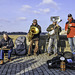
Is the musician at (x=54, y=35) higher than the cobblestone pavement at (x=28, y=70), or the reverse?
the musician at (x=54, y=35)

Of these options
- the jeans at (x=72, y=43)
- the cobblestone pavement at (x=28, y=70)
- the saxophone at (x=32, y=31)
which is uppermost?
the saxophone at (x=32, y=31)

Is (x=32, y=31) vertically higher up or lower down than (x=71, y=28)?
lower down

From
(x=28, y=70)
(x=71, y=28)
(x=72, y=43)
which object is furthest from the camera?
(x=72, y=43)

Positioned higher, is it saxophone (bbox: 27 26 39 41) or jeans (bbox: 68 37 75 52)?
saxophone (bbox: 27 26 39 41)

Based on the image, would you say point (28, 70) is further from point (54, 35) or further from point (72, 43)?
point (72, 43)

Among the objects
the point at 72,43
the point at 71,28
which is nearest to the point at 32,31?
the point at 71,28

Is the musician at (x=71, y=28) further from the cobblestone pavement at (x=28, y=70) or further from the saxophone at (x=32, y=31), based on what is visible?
the cobblestone pavement at (x=28, y=70)

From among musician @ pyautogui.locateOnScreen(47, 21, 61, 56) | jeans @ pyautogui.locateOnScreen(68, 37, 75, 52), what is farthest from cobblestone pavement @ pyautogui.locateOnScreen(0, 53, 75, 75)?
jeans @ pyautogui.locateOnScreen(68, 37, 75, 52)

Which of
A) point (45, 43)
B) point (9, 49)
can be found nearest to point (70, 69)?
point (9, 49)

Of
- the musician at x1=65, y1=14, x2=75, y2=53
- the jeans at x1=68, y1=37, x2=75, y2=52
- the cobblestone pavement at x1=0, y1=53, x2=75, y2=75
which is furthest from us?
the jeans at x1=68, y1=37, x2=75, y2=52

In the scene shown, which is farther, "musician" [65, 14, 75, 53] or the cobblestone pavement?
"musician" [65, 14, 75, 53]

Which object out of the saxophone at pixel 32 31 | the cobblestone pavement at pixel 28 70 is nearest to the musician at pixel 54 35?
the saxophone at pixel 32 31

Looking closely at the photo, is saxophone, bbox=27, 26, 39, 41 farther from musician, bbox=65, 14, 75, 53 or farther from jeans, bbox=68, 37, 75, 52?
jeans, bbox=68, 37, 75, 52

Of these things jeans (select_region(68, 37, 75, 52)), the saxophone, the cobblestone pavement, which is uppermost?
the saxophone
